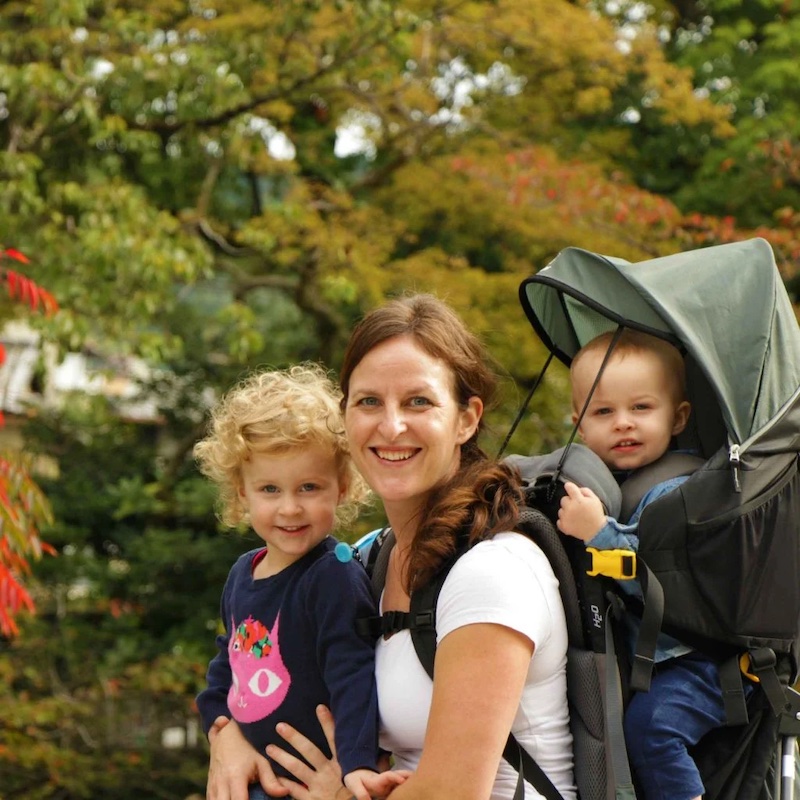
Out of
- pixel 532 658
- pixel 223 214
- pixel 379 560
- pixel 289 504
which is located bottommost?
pixel 532 658

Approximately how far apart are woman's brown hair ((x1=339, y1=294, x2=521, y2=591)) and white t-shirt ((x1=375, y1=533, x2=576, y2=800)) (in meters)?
0.06

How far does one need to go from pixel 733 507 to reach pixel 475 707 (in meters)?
0.61

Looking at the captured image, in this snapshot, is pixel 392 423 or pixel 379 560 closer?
pixel 392 423

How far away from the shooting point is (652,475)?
8.20 ft

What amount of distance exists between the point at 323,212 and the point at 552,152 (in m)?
2.28

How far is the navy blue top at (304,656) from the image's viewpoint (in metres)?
2.33

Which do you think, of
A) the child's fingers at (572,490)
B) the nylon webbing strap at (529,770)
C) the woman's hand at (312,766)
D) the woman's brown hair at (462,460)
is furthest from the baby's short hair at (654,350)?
the woman's hand at (312,766)

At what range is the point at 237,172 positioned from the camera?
12031mm

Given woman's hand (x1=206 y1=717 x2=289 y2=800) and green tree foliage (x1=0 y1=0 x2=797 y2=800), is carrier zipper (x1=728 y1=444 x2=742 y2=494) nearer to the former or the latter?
woman's hand (x1=206 y1=717 x2=289 y2=800)

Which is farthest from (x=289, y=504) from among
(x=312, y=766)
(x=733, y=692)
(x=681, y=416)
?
(x=733, y=692)

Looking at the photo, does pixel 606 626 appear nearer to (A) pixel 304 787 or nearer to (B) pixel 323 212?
(A) pixel 304 787

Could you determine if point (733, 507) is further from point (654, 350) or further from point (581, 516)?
point (654, 350)

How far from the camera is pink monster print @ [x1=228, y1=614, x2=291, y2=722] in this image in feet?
8.43

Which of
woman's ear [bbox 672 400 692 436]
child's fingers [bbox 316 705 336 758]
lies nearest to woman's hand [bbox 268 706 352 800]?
child's fingers [bbox 316 705 336 758]
